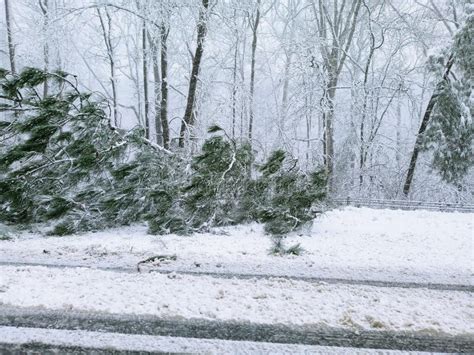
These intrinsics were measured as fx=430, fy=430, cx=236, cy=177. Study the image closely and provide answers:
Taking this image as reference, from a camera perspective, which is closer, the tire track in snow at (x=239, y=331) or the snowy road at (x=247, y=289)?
the tire track in snow at (x=239, y=331)

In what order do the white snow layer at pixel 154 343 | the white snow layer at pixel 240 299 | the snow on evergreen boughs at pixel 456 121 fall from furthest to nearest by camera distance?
the snow on evergreen boughs at pixel 456 121 → the white snow layer at pixel 240 299 → the white snow layer at pixel 154 343

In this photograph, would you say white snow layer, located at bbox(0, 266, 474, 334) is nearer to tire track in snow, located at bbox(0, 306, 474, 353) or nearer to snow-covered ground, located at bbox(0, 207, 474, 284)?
tire track in snow, located at bbox(0, 306, 474, 353)

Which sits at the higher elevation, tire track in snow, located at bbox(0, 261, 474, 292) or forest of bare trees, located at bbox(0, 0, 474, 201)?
forest of bare trees, located at bbox(0, 0, 474, 201)

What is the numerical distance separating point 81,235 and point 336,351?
5586 millimetres

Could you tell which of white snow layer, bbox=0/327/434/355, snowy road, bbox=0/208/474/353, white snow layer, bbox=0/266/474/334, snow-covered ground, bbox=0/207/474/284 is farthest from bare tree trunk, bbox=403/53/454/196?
white snow layer, bbox=0/327/434/355

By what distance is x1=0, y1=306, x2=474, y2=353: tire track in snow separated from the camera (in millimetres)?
3516

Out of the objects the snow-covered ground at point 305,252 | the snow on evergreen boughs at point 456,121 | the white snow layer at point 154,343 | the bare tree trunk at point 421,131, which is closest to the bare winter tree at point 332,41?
the bare tree trunk at point 421,131

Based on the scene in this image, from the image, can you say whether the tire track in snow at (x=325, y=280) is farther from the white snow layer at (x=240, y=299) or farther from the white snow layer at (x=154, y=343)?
the white snow layer at (x=154, y=343)

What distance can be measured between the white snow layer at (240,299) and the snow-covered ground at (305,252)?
22.6 inches

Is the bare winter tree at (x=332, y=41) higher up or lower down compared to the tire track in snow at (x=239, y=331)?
higher up

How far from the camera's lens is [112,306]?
404 centimetres

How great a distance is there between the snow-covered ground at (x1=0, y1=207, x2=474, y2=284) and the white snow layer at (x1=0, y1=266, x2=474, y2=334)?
0.57 metres

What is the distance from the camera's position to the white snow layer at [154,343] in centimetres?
329

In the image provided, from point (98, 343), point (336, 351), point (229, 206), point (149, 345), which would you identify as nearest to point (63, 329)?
point (98, 343)
